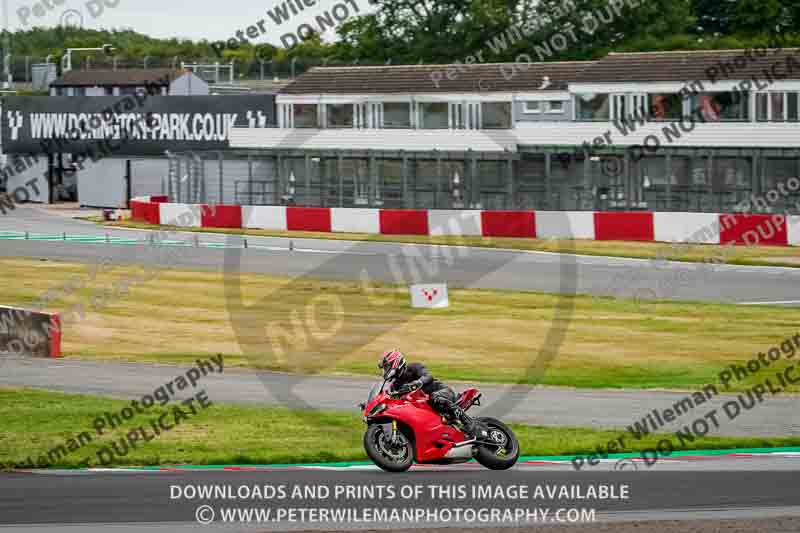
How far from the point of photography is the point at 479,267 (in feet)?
117

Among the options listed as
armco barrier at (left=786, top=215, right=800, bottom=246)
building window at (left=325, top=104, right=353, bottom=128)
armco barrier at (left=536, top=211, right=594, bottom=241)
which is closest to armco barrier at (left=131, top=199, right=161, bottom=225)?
building window at (left=325, top=104, right=353, bottom=128)

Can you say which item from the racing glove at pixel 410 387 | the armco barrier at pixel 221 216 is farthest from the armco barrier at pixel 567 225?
the racing glove at pixel 410 387

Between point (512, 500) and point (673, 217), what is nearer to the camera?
point (512, 500)

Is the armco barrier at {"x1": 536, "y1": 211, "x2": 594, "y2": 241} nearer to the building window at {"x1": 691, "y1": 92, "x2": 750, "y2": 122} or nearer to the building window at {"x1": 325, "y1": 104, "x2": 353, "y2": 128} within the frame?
the building window at {"x1": 691, "y1": 92, "x2": 750, "y2": 122}

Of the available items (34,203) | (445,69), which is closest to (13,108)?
(34,203)

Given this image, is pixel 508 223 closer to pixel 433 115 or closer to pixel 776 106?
pixel 776 106

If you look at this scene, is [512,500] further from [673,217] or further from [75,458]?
[673,217]

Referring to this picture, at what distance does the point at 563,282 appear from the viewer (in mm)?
32656

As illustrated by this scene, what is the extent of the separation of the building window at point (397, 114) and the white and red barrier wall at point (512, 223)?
1136 centimetres

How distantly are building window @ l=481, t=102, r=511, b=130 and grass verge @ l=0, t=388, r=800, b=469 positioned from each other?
38.9 metres

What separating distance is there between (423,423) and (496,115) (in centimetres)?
4308

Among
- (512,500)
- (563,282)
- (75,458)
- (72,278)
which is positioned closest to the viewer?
(512,500)

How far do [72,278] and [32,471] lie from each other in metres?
20.9

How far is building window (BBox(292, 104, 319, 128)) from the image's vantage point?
59312mm
